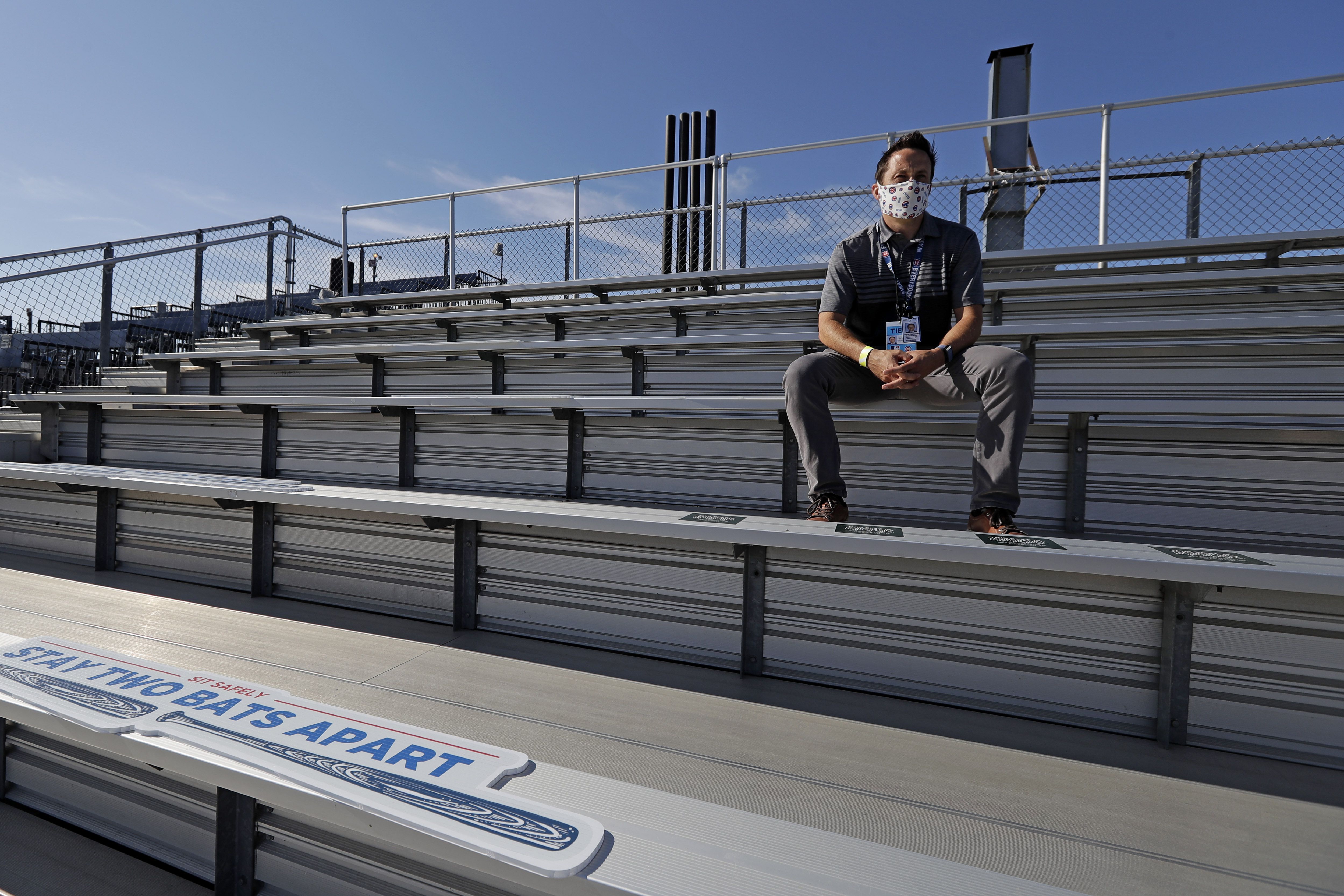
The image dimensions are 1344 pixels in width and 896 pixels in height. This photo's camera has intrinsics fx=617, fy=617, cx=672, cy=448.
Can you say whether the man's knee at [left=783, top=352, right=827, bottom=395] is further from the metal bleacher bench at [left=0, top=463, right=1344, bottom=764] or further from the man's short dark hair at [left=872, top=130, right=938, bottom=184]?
the man's short dark hair at [left=872, top=130, right=938, bottom=184]

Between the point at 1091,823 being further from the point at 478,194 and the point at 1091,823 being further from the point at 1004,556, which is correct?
the point at 478,194

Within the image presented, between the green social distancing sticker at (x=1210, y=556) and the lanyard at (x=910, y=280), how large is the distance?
70 centimetres

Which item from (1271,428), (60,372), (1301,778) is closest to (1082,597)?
(1301,778)

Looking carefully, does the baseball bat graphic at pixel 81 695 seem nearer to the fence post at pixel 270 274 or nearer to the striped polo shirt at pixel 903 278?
the striped polo shirt at pixel 903 278

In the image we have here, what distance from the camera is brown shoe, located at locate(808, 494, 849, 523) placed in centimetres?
130

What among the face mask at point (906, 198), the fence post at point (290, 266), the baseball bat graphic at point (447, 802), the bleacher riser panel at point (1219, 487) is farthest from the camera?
the fence post at point (290, 266)

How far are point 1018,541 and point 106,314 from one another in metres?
4.85

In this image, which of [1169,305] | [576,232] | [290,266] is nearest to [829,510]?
[1169,305]

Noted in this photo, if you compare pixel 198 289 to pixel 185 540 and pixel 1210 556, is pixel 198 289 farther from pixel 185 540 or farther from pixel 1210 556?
pixel 1210 556

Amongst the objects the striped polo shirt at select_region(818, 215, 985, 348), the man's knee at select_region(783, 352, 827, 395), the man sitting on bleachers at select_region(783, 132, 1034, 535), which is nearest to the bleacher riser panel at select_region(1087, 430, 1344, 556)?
the man sitting on bleachers at select_region(783, 132, 1034, 535)

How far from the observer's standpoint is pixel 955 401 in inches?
54.0

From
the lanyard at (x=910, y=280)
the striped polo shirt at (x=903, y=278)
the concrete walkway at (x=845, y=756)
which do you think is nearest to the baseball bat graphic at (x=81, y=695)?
the concrete walkway at (x=845, y=756)

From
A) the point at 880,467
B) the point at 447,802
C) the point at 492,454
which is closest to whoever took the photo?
the point at 447,802

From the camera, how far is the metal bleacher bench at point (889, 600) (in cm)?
98
